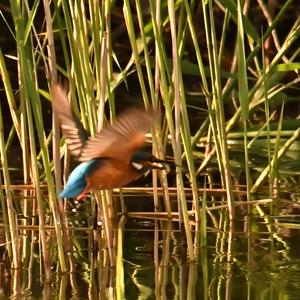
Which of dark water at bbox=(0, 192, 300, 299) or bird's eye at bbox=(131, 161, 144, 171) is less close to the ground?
bird's eye at bbox=(131, 161, 144, 171)

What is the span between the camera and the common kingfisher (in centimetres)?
236

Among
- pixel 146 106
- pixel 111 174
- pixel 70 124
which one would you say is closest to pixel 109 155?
pixel 111 174

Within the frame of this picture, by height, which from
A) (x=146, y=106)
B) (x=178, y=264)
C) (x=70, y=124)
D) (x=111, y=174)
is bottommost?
(x=178, y=264)

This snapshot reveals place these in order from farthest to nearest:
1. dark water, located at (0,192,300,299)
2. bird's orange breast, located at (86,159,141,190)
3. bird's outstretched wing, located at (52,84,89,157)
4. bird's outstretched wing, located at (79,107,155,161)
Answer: dark water, located at (0,192,300,299), bird's outstretched wing, located at (52,84,89,157), bird's orange breast, located at (86,159,141,190), bird's outstretched wing, located at (79,107,155,161)

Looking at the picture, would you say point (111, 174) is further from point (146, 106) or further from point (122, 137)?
point (146, 106)

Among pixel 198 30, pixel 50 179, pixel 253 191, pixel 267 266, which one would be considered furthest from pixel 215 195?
pixel 198 30

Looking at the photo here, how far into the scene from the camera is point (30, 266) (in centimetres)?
324

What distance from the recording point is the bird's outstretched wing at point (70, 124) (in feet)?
8.61

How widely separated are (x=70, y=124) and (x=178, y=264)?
841mm

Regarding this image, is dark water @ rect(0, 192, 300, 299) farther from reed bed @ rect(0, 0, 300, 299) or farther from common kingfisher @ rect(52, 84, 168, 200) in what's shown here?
common kingfisher @ rect(52, 84, 168, 200)

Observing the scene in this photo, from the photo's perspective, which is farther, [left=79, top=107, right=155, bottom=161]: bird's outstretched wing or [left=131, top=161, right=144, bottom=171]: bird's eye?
[left=131, top=161, right=144, bottom=171]: bird's eye

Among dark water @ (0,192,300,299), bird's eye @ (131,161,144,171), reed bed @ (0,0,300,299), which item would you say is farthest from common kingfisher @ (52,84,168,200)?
dark water @ (0,192,300,299)

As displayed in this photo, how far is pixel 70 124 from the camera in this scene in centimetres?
265

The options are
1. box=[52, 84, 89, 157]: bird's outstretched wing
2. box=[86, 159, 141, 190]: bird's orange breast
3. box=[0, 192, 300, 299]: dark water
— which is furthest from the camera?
box=[0, 192, 300, 299]: dark water
